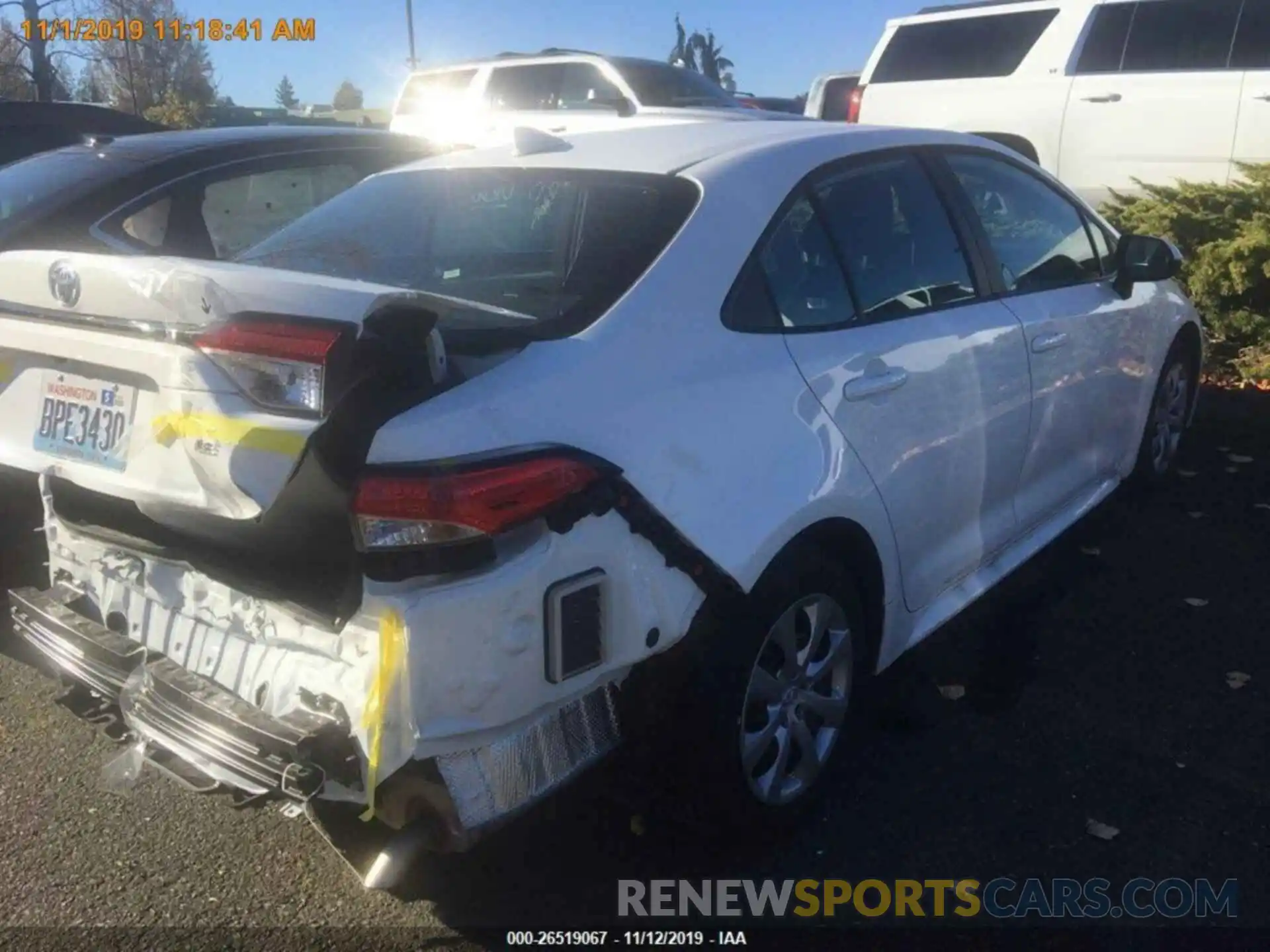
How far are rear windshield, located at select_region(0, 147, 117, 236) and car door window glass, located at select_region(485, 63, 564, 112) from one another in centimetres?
753

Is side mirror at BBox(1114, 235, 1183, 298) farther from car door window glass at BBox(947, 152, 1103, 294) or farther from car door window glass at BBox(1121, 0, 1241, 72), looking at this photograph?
car door window glass at BBox(1121, 0, 1241, 72)

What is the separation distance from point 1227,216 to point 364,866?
721cm

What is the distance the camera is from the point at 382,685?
208 centimetres

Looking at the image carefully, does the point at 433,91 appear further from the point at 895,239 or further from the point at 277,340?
the point at 277,340

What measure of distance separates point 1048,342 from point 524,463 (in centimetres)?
222

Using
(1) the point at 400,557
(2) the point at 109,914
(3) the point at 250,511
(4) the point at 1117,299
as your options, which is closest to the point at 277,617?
(3) the point at 250,511

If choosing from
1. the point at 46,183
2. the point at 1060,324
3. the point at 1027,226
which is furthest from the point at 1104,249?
the point at 46,183

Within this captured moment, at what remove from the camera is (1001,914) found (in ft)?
8.73

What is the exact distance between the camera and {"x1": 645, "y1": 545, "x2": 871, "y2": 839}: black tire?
2.45m

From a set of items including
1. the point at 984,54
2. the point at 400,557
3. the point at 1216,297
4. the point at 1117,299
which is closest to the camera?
the point at 400,557

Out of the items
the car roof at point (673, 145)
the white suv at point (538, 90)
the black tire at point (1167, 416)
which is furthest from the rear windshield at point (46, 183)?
the white suv at point (538, 90)

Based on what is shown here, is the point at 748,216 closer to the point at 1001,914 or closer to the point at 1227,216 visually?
the point at 1001,914

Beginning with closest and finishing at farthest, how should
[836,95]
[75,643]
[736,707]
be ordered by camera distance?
1. [736,707]
2. [75,643]
3. [836,95]

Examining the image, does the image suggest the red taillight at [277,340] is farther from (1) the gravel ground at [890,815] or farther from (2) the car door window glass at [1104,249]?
(2) the car door window glass at [1104,249]
